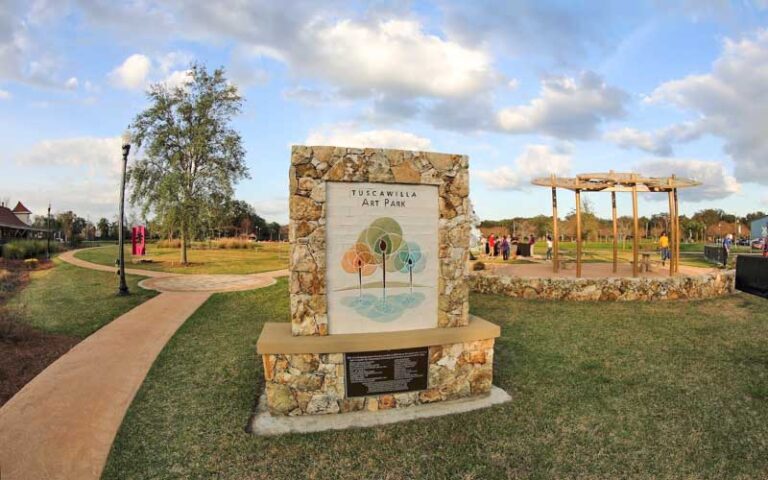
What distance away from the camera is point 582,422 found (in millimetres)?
4898

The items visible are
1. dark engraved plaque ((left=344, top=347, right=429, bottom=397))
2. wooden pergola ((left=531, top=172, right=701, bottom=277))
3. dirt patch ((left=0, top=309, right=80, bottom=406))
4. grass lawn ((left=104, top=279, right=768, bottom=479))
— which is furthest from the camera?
wooden pergola ((left=531, top=172, right=701, bottom=277))

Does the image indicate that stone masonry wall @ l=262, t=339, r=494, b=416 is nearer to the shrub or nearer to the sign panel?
the sign panel

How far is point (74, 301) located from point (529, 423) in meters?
12.3

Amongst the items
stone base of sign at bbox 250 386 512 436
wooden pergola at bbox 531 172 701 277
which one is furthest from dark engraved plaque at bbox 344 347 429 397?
wooden pergola at bbox 531 172 701 277

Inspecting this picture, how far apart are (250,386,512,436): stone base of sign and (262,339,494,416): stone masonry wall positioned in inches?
3.1

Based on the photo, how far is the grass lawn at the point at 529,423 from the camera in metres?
4.04

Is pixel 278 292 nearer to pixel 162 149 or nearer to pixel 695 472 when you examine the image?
pixel 695 472

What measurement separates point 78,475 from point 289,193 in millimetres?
3230

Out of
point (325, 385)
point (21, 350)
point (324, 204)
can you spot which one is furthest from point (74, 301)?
point (324, 204)

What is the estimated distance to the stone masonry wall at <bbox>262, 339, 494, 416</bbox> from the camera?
508 cm

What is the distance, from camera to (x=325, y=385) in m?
5.15

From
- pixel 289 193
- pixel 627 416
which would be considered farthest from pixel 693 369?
pixel 289 193

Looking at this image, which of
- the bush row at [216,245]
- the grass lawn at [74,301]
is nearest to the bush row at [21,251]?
the grass lawn at [74,301]

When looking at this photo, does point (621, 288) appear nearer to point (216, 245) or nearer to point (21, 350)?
point (21, 350)
